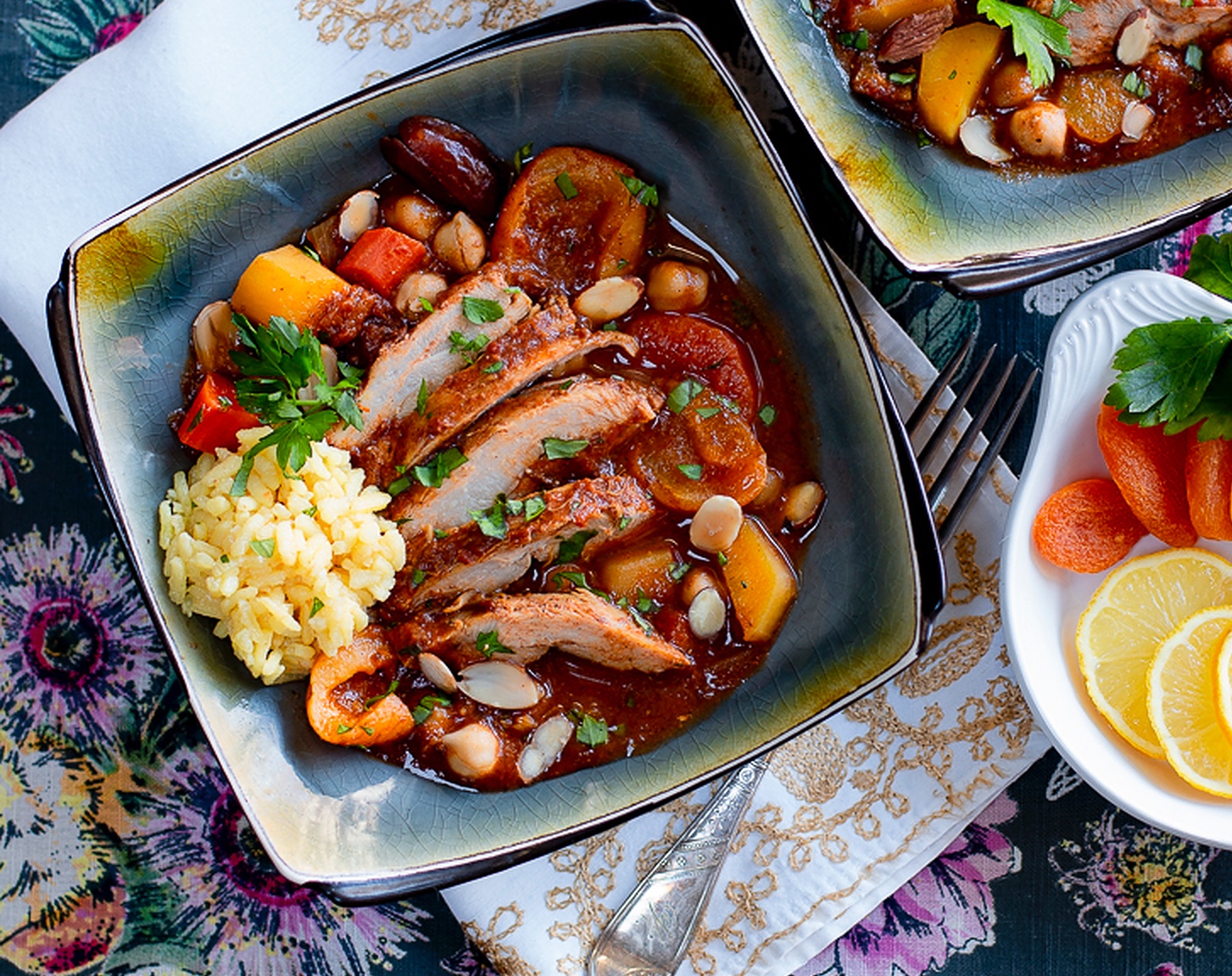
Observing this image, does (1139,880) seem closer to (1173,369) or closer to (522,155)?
(1173,369)

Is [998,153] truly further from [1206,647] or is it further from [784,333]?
[1206,647]

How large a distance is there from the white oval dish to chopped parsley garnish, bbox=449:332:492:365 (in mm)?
1285

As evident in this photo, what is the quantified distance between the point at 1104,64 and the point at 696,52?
109cm

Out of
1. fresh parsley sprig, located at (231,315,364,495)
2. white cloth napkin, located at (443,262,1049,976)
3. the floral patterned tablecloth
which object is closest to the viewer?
fresh parsley sprig, located at (231,315,364,495)

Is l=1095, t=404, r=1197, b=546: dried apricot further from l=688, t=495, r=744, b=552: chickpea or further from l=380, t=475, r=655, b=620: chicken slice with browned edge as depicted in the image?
l=380, t=475, r=655, b=620: chicken slice with browned edge

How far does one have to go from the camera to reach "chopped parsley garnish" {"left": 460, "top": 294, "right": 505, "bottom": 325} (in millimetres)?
2572

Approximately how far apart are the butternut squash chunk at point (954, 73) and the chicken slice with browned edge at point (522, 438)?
3.19 feet

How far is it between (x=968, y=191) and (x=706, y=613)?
121 centimetres

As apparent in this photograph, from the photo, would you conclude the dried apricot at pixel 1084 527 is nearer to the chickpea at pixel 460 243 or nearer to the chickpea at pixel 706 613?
the chickpea at pixel 706 613

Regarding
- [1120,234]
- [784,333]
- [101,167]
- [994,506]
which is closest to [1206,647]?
[994,506]

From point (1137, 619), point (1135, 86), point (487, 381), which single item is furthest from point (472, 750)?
point (1135, 86)

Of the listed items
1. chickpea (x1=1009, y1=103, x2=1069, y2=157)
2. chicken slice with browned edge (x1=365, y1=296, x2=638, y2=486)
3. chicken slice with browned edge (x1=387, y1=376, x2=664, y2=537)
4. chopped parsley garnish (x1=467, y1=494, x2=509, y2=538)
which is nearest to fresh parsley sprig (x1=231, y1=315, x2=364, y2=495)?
chicken slice with browned edge (x1=365, y1=296, x2=638, y2=486)

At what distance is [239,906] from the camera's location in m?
2.93

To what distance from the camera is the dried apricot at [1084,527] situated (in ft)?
8.50
